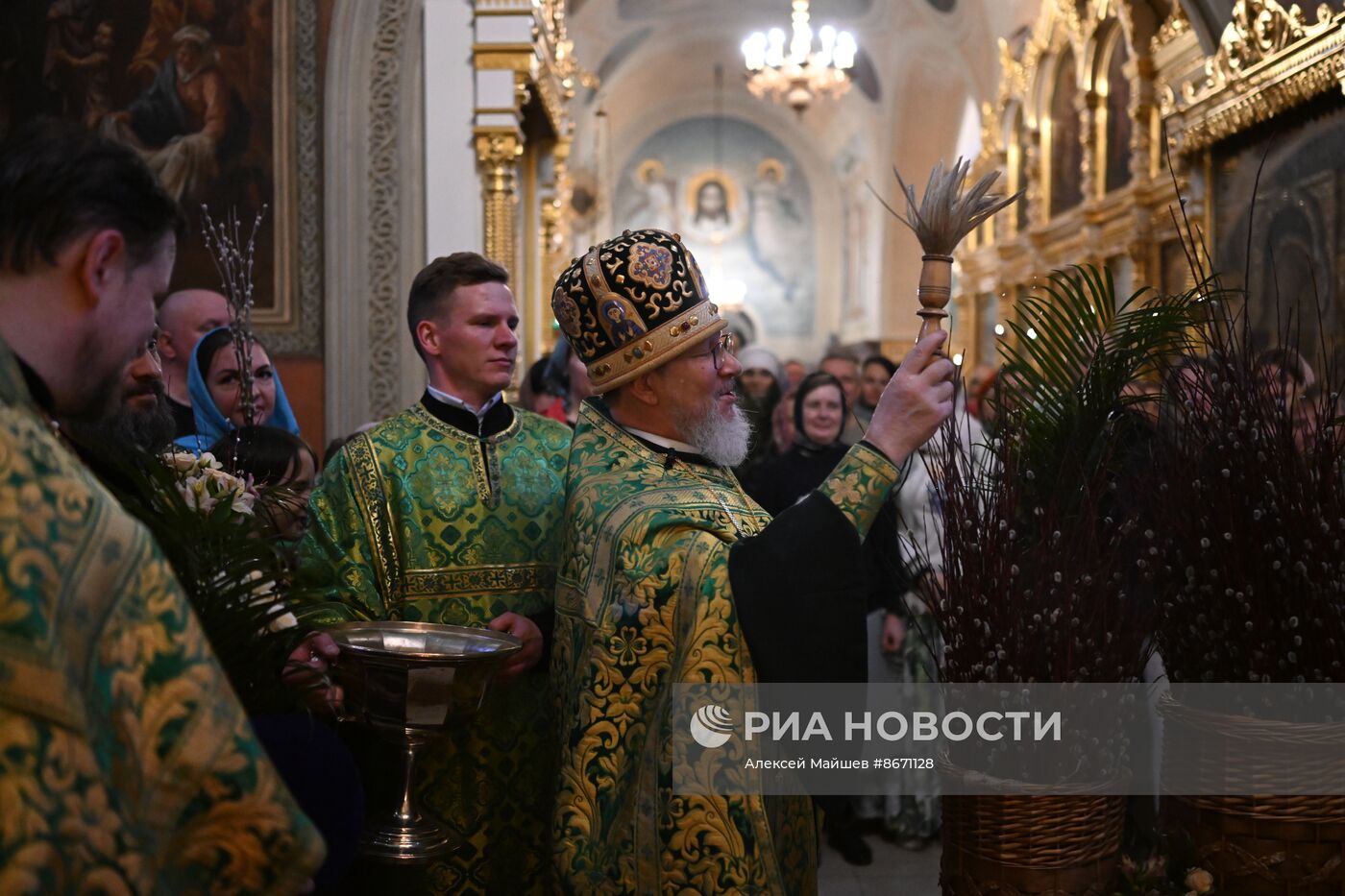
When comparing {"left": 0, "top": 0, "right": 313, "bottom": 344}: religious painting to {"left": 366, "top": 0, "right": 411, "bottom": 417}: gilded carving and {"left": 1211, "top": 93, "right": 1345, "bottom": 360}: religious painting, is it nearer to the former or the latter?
{"left": 366, "top": 0, "right": 411, "bottom": 417}: gilded carving

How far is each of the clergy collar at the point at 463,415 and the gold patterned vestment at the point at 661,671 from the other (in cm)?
74

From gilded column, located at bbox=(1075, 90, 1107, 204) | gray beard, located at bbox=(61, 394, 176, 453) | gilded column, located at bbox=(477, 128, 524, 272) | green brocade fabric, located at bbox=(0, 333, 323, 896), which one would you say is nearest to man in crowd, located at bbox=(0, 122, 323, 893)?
green brocade fabric, located at bbox=(0, 333, 323, 896)

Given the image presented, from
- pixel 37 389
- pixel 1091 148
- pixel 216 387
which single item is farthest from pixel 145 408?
pixel 1091 148

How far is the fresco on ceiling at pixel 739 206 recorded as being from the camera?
26250 millimetres

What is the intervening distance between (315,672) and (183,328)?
7.79 ft

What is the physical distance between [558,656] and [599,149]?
57.4 feet

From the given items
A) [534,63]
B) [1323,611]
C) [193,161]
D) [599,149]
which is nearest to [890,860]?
[1323,611]

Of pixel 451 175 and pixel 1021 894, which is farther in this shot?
pixel 451 175

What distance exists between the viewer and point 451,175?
6.46m

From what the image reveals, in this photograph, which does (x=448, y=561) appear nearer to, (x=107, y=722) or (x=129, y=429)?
(x=129, y=429)

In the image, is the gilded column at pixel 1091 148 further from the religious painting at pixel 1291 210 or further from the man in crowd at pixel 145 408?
the man in crowd at pixel 145 408

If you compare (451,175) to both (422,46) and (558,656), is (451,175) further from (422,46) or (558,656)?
(558,656)

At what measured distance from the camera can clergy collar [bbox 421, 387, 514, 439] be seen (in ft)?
9.63

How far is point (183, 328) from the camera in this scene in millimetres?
3969
